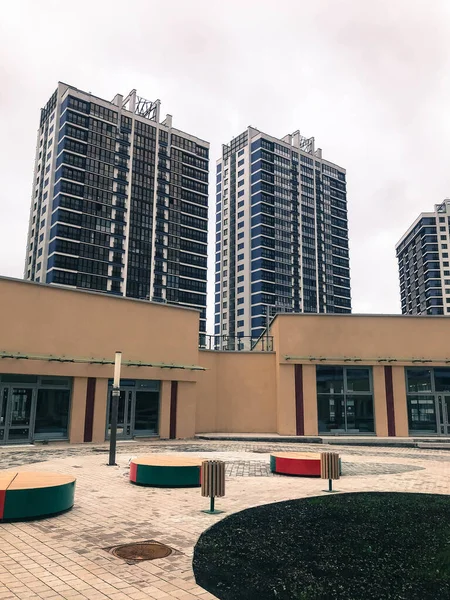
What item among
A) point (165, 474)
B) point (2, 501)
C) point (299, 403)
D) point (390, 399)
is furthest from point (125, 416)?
point (2, 501)

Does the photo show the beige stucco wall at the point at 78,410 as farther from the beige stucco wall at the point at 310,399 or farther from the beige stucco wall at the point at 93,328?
the beige stucco wall at the point at 310,399

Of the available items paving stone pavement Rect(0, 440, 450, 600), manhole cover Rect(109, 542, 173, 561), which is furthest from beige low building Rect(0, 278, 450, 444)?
manhole cover Rect(109, 542, 173, 561)

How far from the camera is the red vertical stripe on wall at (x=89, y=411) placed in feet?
74.1

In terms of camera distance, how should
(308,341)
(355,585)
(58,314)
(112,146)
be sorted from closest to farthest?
(355,585), (58,314), (308,341), (112,146)

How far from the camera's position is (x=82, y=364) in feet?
74.2

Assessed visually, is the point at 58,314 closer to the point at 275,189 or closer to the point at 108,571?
the point at 108,571

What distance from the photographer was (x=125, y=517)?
29.1 ft

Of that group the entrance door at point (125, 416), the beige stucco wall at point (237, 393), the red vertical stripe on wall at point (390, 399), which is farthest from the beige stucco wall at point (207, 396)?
the red vertical stripe on wall at point (390, 399)

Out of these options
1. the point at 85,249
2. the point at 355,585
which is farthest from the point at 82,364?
the point at 85,249

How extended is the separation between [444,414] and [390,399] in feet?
11.3

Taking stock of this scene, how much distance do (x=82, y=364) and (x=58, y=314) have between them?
2.68 meters

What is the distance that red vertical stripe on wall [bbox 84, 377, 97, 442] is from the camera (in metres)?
22.6

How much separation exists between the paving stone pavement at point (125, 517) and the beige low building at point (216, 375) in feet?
11.9

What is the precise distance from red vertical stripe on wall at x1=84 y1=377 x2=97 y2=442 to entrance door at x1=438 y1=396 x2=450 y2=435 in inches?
776
